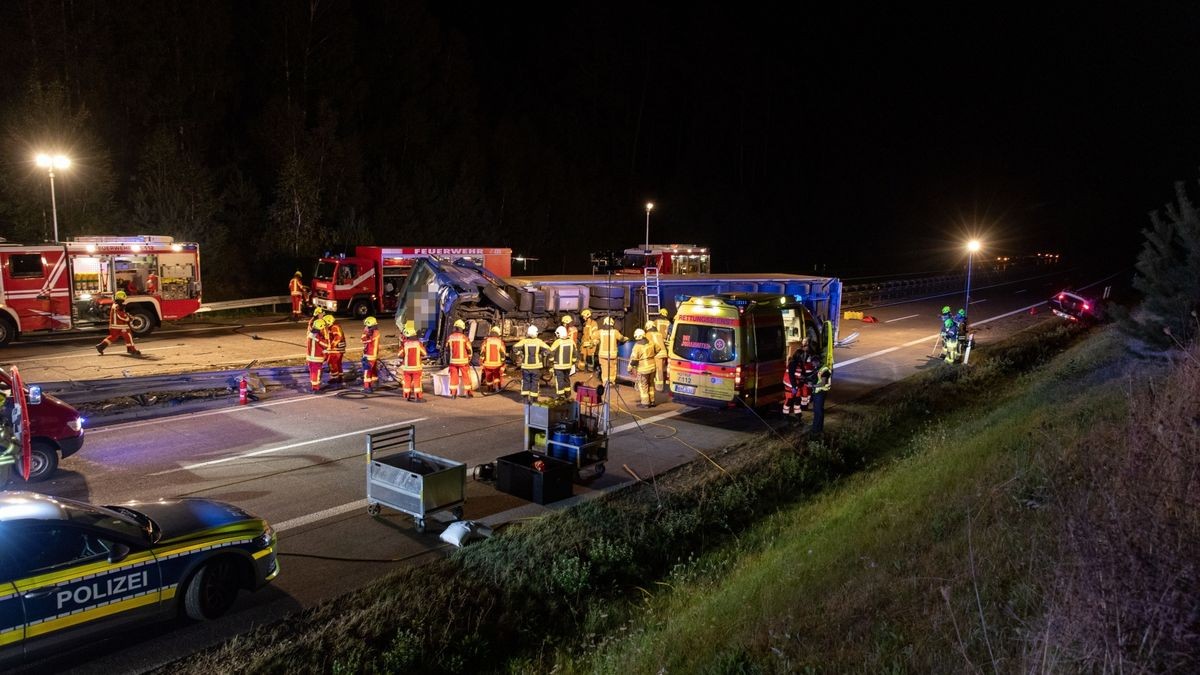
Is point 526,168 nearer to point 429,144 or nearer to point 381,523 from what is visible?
point 429,144

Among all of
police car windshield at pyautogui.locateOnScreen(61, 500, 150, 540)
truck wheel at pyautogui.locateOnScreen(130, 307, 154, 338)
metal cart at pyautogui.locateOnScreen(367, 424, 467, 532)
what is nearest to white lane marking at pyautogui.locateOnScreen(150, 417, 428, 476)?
metal cart at pyautogui.locateOnScreen(367, 424, 467, 532)

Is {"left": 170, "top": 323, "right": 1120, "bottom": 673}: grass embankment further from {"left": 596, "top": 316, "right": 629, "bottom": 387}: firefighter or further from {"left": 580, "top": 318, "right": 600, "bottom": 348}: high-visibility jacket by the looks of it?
{"left": 580, "top": 318, "right": 600, "bottom": 348}: high-visibility jacket

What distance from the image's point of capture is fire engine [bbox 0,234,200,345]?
20781 mm

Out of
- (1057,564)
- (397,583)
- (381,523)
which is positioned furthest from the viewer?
(381,523)

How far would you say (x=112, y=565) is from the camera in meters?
5.59

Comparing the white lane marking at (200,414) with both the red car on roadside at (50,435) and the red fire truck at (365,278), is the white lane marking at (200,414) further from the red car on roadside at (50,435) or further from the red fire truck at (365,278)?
the red fire truck at (365,278)

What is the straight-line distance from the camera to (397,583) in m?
6.95

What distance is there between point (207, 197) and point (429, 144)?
15782 millimetres

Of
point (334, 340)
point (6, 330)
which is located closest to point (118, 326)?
point (6, 330)

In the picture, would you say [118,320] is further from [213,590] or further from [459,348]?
[213,590]

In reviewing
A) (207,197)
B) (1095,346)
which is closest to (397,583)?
Result: (1095,346)

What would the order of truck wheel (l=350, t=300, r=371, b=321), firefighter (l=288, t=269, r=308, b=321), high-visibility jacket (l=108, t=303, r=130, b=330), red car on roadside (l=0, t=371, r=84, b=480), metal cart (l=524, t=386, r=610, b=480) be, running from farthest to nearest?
truck wheel (l=350, t=300, r=371, b=321) → firefighter (l=288, t=269, r=308, b=321) → high-visibility jacket (l=108, t=303, r=130, b=330) → metal cart (l=524, t=386, r=610, b=480) → red car on roadside (l=0, t=371, r=84, b=480)

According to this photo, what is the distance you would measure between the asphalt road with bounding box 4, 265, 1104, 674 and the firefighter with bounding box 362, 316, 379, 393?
1.55ft

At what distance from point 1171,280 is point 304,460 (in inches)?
550
